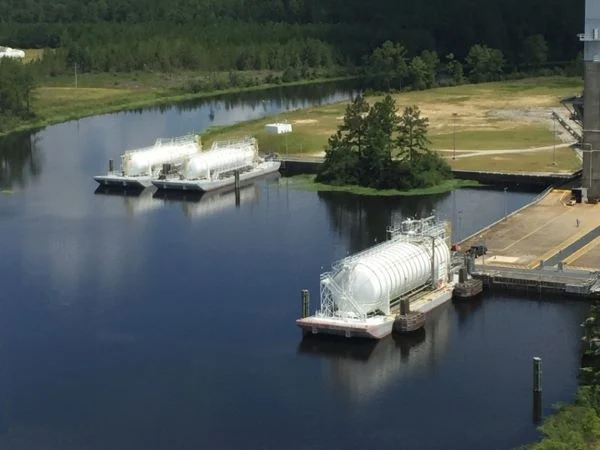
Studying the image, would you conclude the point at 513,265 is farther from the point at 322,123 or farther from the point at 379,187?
the point at 322,123

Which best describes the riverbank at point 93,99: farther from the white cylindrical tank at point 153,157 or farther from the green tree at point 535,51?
the green tree at point 535,51

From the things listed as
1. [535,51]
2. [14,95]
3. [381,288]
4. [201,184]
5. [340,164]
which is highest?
[535,51]

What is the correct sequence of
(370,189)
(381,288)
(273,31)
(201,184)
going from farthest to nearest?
(273,31)
(201,184)
(370,189)
(381,288)

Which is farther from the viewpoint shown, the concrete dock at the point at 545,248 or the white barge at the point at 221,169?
the white barge at the point at 221,169

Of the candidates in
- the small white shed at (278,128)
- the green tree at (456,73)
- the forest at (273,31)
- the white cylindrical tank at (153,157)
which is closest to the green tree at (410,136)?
the white cylindrical tank at (153,157)

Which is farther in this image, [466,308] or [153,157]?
[153,157]

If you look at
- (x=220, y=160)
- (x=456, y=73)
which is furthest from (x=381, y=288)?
(x=456, y=73)

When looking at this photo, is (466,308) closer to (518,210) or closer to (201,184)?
(518,210)

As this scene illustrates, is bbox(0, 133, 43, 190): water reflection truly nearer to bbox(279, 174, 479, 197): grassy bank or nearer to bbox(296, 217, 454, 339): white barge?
bbox(279, 174, 479, 197): grassy bank
